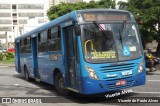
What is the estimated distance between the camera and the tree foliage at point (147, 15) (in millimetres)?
25172

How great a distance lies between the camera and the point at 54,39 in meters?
12.0

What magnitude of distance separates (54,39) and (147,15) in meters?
14.9

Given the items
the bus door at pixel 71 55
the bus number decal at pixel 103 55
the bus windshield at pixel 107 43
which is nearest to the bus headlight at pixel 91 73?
the bus windshield at pixel 107 43

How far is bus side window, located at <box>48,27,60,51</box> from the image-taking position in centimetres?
1163

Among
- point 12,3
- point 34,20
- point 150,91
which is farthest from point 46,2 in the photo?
point 150,91

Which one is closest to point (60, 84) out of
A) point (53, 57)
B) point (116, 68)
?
point (53, 57)

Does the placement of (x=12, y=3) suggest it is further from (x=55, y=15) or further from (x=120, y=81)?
(x=120, y=81)

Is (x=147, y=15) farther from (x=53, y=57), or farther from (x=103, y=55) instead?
(x=103, y=55)

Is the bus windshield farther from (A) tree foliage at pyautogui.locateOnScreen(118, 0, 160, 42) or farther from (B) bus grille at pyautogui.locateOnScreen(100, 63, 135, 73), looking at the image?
(A) tree foliage at pyautogui.locateOnScreen(118, 0, 160, 42)

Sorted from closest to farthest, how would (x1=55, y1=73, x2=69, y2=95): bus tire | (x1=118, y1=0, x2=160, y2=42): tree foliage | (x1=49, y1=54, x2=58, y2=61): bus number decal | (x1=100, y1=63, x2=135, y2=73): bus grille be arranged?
(x1=100, y1=63, x2=135, y2=73): bus grille
(x1=55, y1=73, x2=69, y2=95): bus tire
(x1=49, y1=54, x2=58, y2=61): bus number decal
(x1=118, y1=0, x2=160, y2=42): tree foliage

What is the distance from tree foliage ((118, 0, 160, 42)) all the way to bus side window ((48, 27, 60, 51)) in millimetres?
14017

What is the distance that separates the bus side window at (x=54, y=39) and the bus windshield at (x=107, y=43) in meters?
2.01

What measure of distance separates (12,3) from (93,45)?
115536 mm

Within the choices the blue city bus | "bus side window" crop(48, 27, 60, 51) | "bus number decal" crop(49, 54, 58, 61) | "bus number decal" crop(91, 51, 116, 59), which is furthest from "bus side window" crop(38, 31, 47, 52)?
"bus number decal" crop(91, 51, 116, 59)
